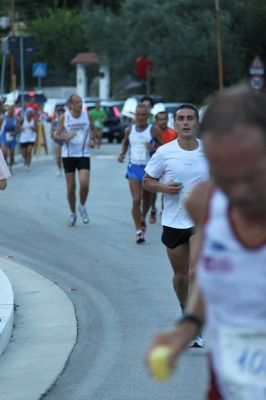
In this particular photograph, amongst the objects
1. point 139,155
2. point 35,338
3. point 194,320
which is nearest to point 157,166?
point 35,338

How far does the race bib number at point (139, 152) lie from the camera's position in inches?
650

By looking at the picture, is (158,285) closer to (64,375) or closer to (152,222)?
(64,375)

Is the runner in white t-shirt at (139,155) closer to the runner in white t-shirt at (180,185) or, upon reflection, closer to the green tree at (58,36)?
the runner in white t-shirt at (180,185)

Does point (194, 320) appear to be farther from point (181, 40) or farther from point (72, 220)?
point (181, 40)

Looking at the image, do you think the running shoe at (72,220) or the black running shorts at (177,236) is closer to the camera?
the black running shorts at (177,236)

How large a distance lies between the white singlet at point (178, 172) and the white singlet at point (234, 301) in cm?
511

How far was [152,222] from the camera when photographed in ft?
60.9

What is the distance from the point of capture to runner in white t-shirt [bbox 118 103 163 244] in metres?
16.0

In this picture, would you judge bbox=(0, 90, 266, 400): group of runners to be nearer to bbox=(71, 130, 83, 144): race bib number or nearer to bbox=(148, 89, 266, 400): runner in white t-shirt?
bbox=(148, 89, 266, 400): runner in white t-shirt

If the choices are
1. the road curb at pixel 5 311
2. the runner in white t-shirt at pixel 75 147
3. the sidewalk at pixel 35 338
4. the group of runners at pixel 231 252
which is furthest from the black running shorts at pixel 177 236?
the runner in white t-shirt at pixel 75 147

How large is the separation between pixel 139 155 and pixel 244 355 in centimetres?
1262

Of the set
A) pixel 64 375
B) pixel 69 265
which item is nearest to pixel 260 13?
pixel 69 265

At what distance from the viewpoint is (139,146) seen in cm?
1658

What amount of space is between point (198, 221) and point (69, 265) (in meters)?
9.89
